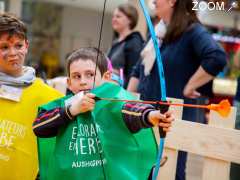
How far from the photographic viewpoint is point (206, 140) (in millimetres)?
2459

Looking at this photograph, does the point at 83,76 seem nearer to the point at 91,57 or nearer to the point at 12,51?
the point at 91,57

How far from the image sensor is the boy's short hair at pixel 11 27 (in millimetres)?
2461

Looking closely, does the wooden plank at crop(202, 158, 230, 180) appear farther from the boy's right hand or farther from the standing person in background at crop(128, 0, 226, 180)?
the boy's right hand

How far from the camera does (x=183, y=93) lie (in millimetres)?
2838

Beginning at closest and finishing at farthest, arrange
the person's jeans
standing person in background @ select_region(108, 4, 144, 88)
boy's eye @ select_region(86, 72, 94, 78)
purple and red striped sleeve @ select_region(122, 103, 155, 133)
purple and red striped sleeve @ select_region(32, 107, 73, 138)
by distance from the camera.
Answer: purple and red striped sleeve @ select_region(122, 103, 155, 133)
purple and red striped sleeve @ select_region(32, 107, 73, 138)
boy's eye @ select_region(86, 72, 94, 78)
the person's jeans
standing person in background @ select_region(108, 4, 144, 88)

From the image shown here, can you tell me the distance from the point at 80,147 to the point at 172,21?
3.48 ft

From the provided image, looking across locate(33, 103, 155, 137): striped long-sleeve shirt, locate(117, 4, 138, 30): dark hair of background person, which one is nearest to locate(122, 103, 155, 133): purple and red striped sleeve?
locate(33, 103, 155, 137): striped long-sleeve shirt

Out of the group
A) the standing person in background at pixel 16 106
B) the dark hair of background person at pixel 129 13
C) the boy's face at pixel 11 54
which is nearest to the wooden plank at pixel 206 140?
the standing person in background at pixel 16 106

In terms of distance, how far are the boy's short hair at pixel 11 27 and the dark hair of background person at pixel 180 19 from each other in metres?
0.78

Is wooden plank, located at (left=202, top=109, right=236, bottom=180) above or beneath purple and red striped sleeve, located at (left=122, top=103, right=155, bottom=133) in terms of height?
beneath

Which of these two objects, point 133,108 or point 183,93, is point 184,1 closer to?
point 183,93

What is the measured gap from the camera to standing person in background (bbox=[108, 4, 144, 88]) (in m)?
3.78

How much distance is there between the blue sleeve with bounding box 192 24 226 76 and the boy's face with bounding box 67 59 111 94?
2.56 feet

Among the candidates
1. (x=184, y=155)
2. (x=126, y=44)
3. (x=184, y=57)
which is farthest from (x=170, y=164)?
(x=126, y=44)
